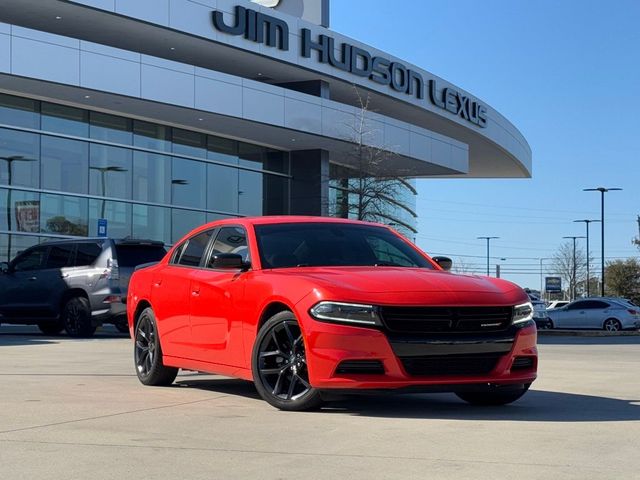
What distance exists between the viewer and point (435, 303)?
7.68 m

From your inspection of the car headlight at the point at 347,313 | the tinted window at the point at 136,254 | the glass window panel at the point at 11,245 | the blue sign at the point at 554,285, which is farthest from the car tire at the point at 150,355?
the blue sign at the point at 554,285

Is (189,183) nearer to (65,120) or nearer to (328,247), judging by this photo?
(65,120)

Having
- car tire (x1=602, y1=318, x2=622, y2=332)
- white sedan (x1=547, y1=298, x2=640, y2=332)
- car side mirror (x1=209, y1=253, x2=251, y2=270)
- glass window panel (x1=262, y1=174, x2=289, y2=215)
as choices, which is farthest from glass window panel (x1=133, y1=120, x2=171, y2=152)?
car side mirror (x1=209, y1=253, x2=251, y2=270)

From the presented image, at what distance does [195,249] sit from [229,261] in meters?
1.37

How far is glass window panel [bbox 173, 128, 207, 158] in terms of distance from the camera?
37.6 meters

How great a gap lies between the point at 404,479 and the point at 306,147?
120 ft

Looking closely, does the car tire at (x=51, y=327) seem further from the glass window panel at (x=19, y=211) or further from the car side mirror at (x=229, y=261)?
the car side mirror at (x=229, y=261)

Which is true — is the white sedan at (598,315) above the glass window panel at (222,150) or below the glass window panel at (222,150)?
below

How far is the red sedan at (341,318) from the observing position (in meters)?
7.61

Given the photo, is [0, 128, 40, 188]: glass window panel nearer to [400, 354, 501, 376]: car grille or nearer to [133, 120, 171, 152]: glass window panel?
[133, 120, 171, 152]: glass window panel

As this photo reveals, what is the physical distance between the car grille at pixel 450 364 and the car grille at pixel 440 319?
195 mm

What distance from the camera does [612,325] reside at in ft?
134

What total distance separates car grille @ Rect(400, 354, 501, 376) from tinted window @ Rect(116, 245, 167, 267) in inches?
514

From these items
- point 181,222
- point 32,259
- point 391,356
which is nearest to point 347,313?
point 391,356
